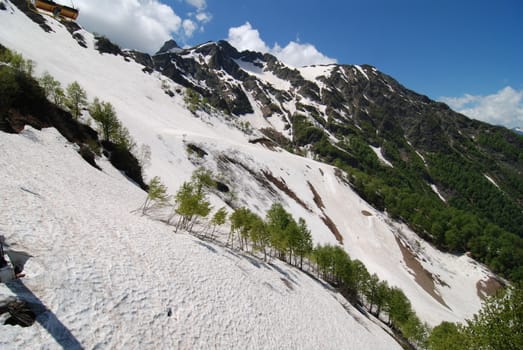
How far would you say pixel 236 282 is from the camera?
25297 millimetres

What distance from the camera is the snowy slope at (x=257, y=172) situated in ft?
252

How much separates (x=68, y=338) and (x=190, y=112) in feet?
504

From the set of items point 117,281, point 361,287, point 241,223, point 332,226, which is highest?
point 332,226

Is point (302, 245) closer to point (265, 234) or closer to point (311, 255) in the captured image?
point (311, 255)

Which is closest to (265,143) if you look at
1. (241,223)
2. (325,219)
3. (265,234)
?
(325,219)

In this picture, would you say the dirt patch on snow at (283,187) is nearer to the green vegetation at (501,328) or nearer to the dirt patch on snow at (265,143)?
the dirt patch on snow at (265,143)

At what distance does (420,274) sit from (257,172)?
67188mm

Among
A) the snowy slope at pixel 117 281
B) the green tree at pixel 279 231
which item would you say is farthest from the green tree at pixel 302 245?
the snowy slope at pixel 117 281

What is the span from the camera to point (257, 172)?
311ft

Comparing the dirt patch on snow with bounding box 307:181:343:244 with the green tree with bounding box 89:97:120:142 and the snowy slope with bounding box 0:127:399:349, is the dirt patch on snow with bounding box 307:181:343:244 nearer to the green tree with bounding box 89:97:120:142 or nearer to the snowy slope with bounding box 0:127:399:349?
the snowy slope with bounding box 0:127:399:349

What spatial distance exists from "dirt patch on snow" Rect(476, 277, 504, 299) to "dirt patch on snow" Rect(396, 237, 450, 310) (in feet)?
71.0

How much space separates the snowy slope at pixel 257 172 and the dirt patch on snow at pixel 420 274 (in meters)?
0.71

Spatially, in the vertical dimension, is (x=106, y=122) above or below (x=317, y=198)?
below

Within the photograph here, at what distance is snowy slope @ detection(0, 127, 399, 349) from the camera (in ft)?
39.3
